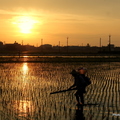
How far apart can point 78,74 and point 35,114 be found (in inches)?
90.1

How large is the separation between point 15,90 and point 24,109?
16.7 feet

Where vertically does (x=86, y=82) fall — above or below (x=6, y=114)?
above

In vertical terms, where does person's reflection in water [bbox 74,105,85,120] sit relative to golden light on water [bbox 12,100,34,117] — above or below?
below

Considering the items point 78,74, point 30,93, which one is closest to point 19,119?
point 78,74

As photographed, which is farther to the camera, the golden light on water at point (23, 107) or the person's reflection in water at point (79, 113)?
the golden light on water at point (23, 107)

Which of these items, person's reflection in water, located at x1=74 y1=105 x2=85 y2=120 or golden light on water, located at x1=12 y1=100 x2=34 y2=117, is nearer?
person's reflection in water, located at x1=74 y1=105 x2=85 y2=120

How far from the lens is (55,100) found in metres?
12.7

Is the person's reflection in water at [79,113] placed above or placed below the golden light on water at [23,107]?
below

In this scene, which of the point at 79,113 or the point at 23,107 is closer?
the point at 79,113

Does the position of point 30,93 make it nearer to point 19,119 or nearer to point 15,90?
point 15,90

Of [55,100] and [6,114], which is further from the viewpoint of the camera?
[55,100]

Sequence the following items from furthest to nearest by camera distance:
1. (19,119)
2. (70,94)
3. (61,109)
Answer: (70,94)
(61,109)
(19,119)

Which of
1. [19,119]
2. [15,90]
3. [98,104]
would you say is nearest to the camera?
[19,119]

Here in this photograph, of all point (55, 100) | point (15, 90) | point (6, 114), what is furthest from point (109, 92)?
point (6, 114)
